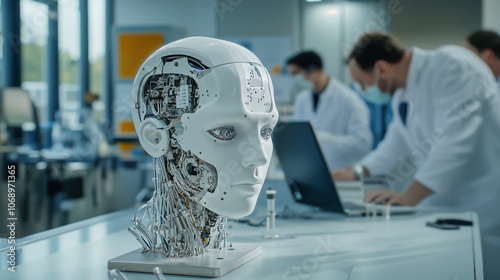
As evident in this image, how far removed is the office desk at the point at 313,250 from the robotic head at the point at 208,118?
0.58ft

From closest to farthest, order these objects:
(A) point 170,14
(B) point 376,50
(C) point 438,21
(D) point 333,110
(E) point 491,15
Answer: (B) point 376,50 → (D) point 333,110 → (E) point 491,15 → (C) point 438,21 → (A) point 170,14

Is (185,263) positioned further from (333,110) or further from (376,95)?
(333,110)

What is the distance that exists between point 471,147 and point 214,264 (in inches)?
51.0

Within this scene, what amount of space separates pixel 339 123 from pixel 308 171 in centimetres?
185

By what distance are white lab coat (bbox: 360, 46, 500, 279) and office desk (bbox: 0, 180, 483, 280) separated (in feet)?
1.21

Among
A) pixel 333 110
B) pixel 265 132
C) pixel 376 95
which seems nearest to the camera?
pixel 265 132

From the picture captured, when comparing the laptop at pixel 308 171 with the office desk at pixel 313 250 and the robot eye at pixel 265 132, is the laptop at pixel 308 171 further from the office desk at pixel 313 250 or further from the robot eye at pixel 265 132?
the robot eye at pixel 265 132

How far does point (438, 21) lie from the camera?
15.6 feet

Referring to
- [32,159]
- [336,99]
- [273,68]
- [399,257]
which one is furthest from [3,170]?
[399,257]

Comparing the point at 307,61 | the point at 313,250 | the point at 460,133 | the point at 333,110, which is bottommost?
the point at 313,250

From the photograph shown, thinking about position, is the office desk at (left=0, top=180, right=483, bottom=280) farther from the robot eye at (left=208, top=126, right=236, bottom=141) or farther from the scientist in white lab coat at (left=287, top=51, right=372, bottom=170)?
the scientist in white lab coat at (left=287, top=51, right=372, bottom=170)

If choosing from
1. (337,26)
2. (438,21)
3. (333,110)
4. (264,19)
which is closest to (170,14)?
(264,19)

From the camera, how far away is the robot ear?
106 cm

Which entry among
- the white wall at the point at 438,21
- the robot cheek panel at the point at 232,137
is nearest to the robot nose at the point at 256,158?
the robot cheek panel at the point at 232,137
